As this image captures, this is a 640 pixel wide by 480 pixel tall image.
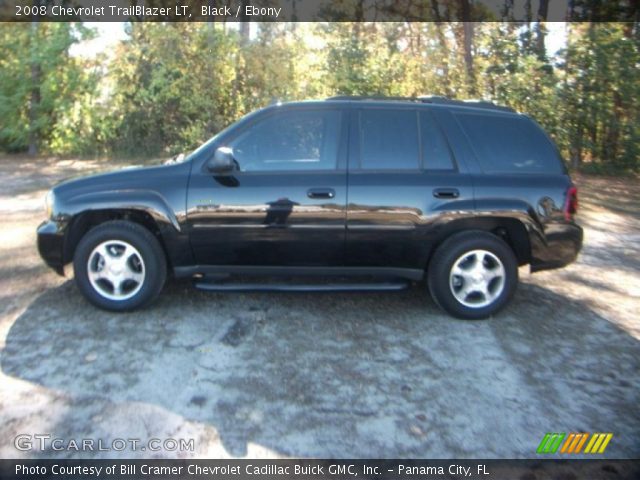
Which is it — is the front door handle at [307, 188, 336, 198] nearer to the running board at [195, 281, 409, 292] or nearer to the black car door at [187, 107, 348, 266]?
the black car door at [187, 107, 348, 266]

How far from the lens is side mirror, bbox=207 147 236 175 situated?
4.82 m

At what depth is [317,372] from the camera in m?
4.18

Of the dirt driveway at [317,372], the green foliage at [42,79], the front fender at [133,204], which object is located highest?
the green foliage at [42,79]

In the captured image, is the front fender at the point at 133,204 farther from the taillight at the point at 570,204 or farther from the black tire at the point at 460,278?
the taillight at the point at 570,204

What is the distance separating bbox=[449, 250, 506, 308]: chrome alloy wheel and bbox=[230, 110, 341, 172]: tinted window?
4.46ft

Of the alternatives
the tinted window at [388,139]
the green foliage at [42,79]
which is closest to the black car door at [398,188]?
the tinted window at [388,139]

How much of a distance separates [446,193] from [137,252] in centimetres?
254

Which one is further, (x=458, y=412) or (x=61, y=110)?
(x=61, y=110)

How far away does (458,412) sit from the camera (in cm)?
372

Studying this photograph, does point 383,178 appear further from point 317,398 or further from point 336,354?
point 317,398

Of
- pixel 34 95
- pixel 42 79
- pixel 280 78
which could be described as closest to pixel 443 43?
pixel 280 78

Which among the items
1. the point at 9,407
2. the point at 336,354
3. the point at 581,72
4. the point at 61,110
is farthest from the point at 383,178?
the point at 61,110

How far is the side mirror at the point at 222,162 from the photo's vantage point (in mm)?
4820

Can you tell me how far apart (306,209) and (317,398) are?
167 cm
